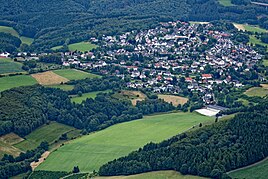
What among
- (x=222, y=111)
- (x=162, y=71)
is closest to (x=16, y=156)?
(x=222, y=111)

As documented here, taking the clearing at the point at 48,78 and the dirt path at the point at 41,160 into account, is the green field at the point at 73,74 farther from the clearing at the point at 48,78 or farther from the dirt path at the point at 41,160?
the dirt path at the point at 41,160

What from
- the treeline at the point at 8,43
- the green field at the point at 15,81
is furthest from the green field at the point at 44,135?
the treeline at the point at 8,43

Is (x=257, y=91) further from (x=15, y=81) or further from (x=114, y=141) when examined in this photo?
(x=15, y=81)

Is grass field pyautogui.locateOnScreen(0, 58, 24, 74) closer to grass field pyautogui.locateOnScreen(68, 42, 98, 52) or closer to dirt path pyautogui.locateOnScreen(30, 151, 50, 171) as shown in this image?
grass field pyautogui.locateOnScreen(68, 42, 98, 52)

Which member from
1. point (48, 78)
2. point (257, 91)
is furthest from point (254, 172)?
point (48, 78)

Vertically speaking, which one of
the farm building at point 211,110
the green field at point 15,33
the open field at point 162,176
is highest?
the open field at point 162,176

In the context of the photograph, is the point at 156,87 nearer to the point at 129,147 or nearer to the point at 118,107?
the point at 118,107

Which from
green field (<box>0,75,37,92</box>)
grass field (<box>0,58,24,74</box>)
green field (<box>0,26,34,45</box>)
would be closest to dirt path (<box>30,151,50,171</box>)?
green field (<box>0,75,37,92</box>)
